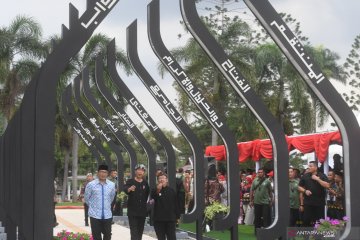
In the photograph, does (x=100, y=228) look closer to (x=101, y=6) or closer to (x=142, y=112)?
(x=101, y=6)

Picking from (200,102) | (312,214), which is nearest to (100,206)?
(200,102)

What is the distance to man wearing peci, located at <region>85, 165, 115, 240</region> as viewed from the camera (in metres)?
12.3

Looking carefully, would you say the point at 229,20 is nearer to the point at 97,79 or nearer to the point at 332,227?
the point at 97,79

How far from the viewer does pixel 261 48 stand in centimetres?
3862

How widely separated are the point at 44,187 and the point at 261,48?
32.2 m

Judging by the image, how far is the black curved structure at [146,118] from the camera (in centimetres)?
1925

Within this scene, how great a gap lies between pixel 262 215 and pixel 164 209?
535 centimetres

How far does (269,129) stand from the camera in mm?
11875

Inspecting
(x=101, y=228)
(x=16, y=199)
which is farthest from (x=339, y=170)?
(x=16, y=199)

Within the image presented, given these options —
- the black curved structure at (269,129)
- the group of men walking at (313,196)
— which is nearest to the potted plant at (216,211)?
the group of men walking at (313,196)

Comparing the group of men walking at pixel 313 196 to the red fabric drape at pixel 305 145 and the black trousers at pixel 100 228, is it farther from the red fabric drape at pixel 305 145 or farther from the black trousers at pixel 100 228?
the black trousers at pixel 100 228

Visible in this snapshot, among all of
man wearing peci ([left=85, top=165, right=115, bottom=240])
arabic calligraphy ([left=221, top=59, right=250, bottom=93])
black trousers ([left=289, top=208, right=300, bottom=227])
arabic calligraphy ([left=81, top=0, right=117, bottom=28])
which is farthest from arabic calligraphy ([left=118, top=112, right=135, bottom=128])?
arabic calligraphy ([left=81, top=0, right=117, bottom=28])

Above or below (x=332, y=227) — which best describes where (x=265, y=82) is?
above

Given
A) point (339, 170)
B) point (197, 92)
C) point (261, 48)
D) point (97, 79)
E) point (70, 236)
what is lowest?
point (70, 236)
